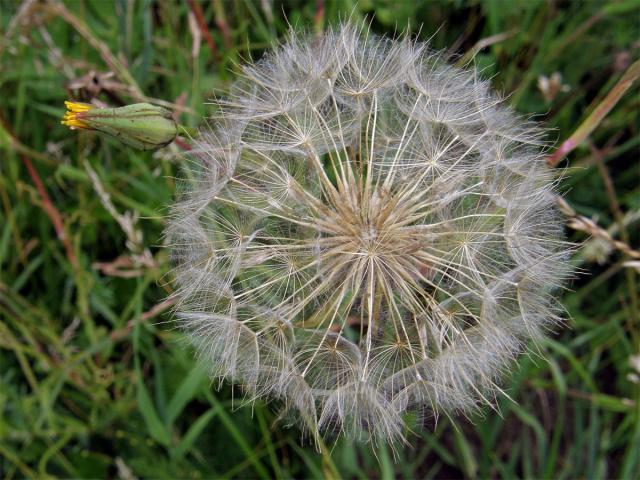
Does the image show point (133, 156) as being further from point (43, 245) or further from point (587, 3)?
point (587, 3)

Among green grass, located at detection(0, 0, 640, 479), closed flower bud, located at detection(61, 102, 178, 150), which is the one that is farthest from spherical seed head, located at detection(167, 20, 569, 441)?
green grass, located at detection(0, 0, 640, 479)

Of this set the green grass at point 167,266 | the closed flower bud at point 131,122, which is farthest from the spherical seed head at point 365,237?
the green grass at point 167,266

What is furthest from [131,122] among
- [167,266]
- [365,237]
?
[167,266]

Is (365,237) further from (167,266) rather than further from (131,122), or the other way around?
(167,266)

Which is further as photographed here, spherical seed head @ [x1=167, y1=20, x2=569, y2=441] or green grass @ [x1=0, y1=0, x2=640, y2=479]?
green grass @ [x1=0, y1=0, x2=640, y2=479]

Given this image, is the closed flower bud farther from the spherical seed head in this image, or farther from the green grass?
the green grass

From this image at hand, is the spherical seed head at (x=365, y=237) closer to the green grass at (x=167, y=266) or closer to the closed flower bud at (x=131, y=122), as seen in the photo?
the closed flower bud at (x=131, y=122)
